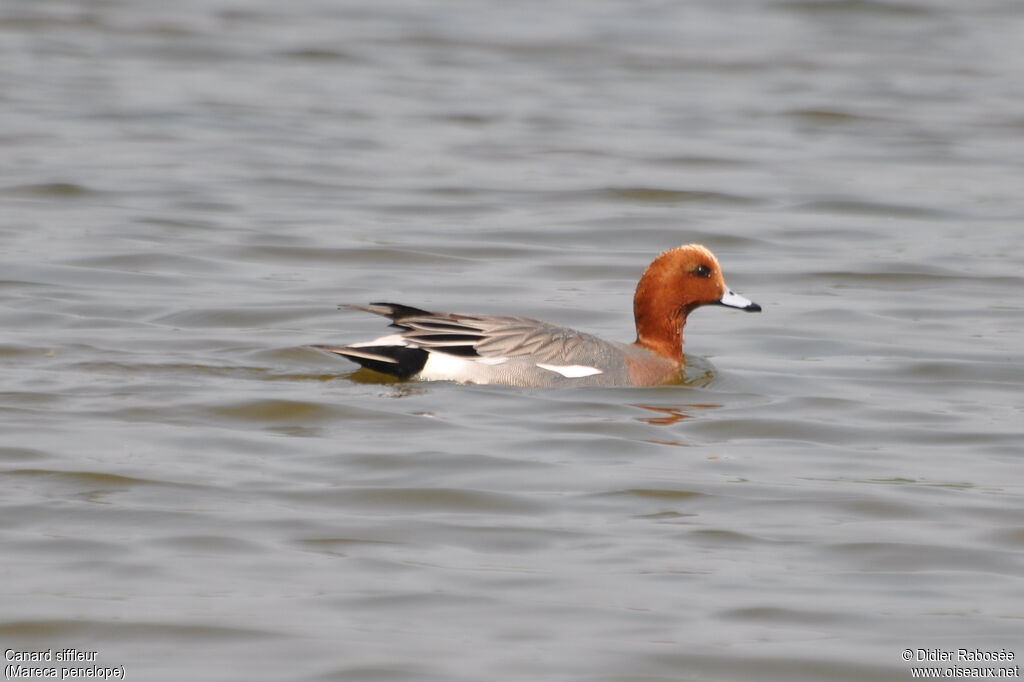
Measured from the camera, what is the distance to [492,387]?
756 centimetres

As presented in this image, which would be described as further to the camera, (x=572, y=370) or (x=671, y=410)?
(x=572, y=370)

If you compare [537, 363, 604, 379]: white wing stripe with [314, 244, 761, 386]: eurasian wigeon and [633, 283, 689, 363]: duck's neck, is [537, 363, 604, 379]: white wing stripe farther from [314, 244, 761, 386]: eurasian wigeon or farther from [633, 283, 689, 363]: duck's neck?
[633, 283, 689, 363]: duck's neck

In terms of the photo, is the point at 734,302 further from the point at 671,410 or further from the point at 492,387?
the point at 492,387

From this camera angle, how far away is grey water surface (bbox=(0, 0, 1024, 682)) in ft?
16.1

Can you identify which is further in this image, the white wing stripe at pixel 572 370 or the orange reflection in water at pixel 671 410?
the white wing stripe at pixel 572 370

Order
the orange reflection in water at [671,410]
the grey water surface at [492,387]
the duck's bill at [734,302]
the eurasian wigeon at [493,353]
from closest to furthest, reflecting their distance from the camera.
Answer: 1. the grey water surface at [492,387]
2. the orange reflection in water at [671,410]
3. the eurasian wigeon at [493,353]
4. the duck's bill at [734,302]

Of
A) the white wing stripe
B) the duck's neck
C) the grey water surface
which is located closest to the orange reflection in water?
the grey water surface

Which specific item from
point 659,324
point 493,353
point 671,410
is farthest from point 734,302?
point 493,353

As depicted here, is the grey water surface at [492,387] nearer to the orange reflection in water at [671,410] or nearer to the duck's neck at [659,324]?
the orange reflection in water at [671,410]

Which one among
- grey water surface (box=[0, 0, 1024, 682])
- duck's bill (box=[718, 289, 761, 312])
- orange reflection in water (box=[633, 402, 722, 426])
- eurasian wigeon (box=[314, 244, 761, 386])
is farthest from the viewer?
duck's bill (box=[718, 289, 761, 312])

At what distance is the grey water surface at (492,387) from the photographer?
4.91 m

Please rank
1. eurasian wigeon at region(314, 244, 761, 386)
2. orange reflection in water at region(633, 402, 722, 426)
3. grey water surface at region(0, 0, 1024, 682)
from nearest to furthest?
grey water surface at region(0, 0, 1024, 682) → orange reflection in water at region(633, 402, 722, 426) → eurasian wigeon at region(314, 244, 761, 386)

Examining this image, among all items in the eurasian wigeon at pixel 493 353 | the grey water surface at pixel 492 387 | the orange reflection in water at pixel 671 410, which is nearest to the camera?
the grey water surface at pixel 492 387

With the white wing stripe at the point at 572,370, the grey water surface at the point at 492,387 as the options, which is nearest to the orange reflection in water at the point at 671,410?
the grey water surface at the point at 492,387
